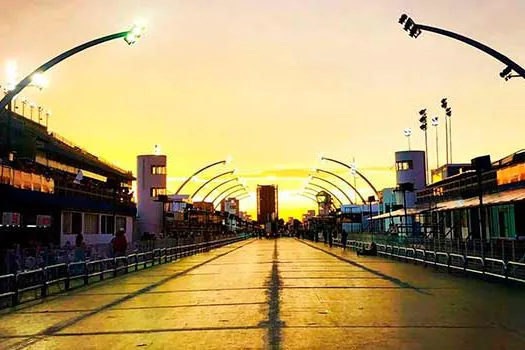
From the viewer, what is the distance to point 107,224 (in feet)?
179

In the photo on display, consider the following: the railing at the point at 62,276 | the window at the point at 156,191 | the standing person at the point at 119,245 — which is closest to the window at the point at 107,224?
the railing at the point at 62,276

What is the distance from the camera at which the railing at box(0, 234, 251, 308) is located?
16859mm

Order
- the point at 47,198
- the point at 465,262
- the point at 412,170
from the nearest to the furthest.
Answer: the point at 465,262
the point at 47,198
the point at 412,170

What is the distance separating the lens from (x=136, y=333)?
37.5 feet

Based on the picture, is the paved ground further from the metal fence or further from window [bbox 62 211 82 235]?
window [bbox 62 211 82 235]

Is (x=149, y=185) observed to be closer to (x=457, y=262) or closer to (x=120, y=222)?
(x=120, y=222)

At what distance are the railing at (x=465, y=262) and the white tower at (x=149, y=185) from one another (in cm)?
6154

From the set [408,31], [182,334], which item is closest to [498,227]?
[408,31]

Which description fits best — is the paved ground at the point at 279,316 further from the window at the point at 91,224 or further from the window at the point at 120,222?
the window at the point at 120,222

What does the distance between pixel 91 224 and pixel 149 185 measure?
47.1 metres

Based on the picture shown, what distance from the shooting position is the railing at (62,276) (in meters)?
16.9

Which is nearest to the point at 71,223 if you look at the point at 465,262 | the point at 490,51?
the point at 465,262

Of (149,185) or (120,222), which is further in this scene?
(149,185)

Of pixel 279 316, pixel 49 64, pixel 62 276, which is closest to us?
pixel 279 316
